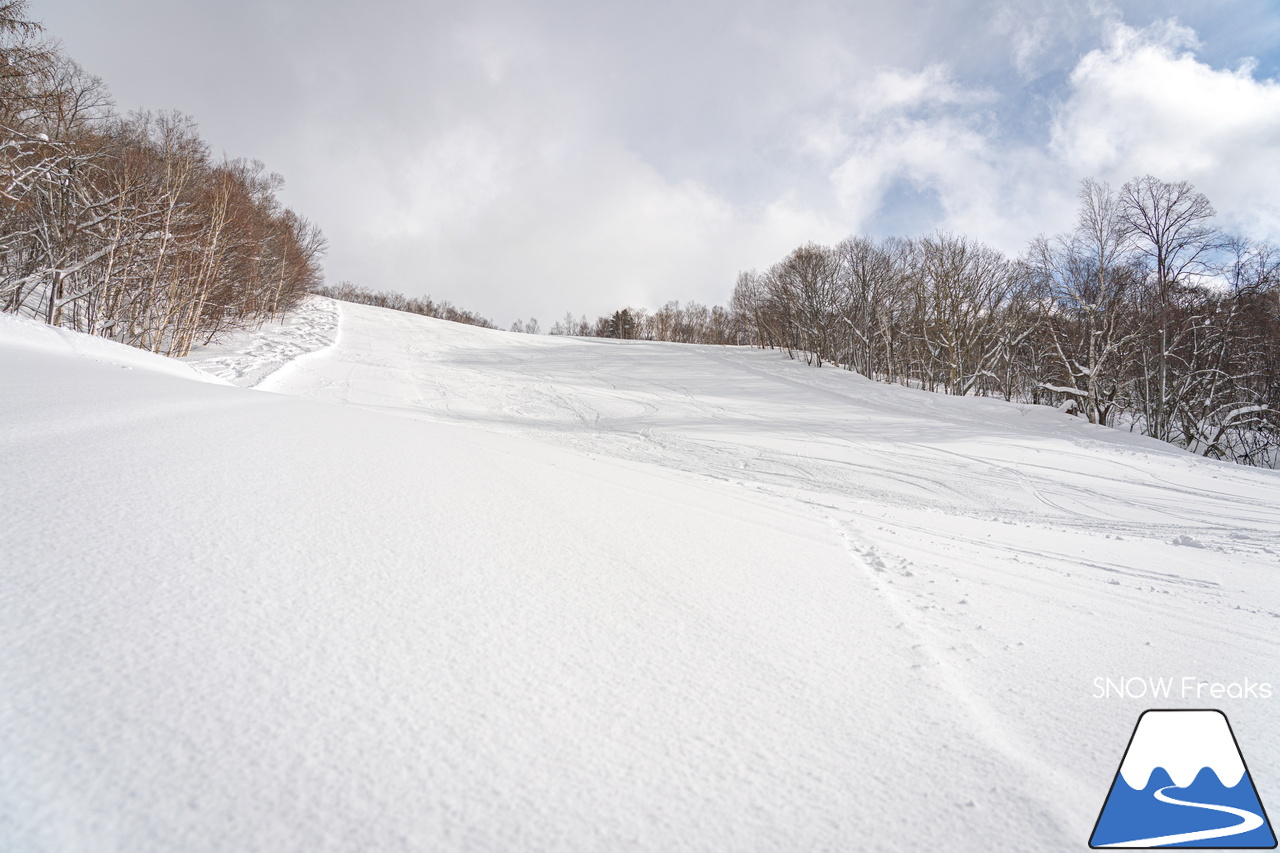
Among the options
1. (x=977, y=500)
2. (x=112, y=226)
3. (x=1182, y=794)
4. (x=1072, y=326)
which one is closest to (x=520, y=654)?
(x=1182, y=794)

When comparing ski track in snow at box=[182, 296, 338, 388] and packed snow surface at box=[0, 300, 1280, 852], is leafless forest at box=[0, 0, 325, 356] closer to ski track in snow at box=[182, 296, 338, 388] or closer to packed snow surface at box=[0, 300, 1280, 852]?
ski track in snow at box=[182, 296, 338, 388]


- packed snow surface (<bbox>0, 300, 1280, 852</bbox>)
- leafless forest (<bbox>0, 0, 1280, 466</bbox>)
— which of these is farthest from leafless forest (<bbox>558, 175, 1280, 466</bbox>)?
packed snow surface (<bbox>0, 300, 1280, 852</bbox>)

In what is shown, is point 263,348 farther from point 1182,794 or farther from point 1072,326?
point 1072,326

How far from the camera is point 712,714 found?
Answer: 1.37 meters

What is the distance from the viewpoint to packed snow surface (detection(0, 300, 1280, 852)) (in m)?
0.97

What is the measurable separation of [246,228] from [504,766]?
22.1 meters

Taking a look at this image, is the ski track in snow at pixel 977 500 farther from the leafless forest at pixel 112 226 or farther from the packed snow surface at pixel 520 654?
the leafless forest at pixel 112 226

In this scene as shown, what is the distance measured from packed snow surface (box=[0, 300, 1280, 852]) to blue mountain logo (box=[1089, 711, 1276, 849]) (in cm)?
5

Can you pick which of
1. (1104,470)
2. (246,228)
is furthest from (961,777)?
(246,228)

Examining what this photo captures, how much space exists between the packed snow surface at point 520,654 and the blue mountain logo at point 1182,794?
49 mm

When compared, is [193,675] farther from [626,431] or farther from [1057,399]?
[1057,399]

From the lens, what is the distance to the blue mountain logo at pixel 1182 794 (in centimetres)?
121

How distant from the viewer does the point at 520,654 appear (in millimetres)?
1519

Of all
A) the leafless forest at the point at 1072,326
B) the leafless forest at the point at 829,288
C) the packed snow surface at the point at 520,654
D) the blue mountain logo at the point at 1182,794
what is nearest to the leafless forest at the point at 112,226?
the leafless forest at the point at 829,288
